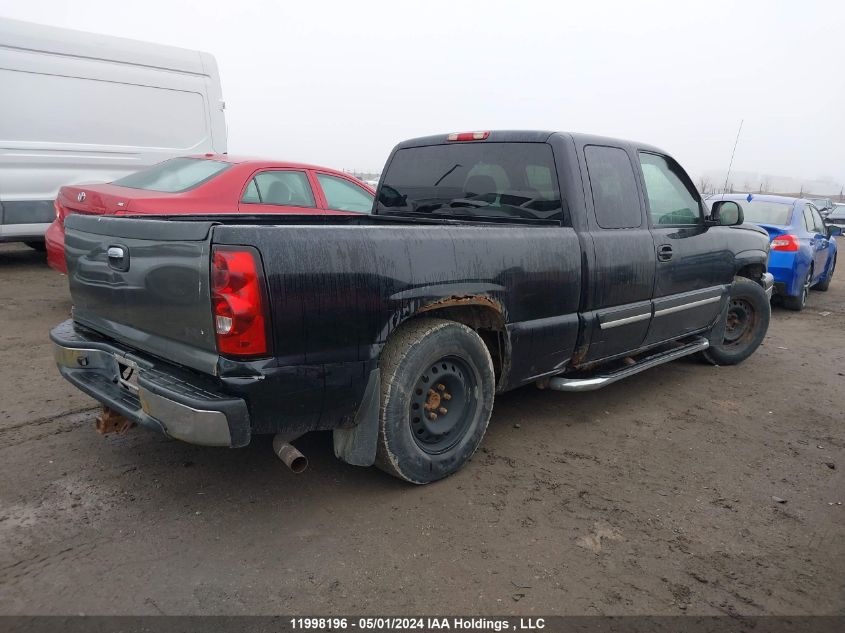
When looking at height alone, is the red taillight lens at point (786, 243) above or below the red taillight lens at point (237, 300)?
below

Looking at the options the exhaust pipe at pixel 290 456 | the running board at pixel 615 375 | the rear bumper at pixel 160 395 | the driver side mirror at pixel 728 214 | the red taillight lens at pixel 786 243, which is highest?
the driver side mirror at pixel 728 214

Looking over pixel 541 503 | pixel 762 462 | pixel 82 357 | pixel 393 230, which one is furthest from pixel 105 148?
pixel 762 462

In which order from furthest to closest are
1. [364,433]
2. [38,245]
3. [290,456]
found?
[38,245], [364,433], [290,456]

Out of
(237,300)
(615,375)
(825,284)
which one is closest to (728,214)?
(615,375)

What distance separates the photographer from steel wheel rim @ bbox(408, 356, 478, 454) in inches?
118

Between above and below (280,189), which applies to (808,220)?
below

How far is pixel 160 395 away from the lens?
2.42 meters

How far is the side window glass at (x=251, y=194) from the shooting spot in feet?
18.7

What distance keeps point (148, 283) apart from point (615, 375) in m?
2.78

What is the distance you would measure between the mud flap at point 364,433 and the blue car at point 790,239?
6.61 m

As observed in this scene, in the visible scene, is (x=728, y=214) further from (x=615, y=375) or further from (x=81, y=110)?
(x=81, y=110)

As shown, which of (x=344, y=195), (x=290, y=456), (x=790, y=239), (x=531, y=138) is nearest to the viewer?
(x=290, y=456)

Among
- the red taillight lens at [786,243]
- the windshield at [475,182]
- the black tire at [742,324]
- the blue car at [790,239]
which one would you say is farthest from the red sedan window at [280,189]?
the red taillight lens at [786,243]

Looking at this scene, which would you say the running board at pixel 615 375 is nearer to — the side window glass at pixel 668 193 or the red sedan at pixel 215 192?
the side window glass at pixel 668 193
